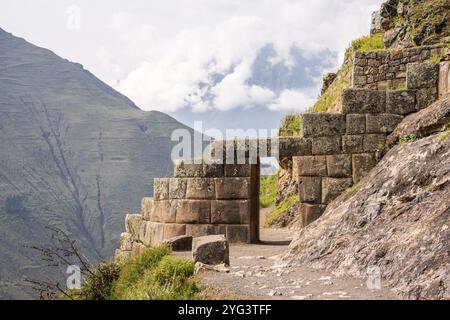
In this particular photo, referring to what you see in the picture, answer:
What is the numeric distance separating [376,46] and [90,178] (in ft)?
367

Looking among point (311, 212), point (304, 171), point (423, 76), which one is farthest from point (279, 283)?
→ point (423, 76)

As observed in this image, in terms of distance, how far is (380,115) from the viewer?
40.3ft

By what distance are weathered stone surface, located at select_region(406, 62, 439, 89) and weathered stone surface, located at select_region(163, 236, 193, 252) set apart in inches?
205

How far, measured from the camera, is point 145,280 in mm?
9367

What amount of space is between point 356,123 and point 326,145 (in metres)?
0.71

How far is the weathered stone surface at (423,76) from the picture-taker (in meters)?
12.1

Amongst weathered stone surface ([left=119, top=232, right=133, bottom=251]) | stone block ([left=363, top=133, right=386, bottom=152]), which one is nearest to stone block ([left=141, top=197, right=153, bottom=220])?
weathered stone surface ([left=119, top=232, right=133, bottom=251])

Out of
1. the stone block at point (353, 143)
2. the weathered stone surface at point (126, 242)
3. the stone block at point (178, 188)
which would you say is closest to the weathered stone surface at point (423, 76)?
the stone block at point (353, 143)

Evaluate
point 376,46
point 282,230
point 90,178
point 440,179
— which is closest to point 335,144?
point 440,179

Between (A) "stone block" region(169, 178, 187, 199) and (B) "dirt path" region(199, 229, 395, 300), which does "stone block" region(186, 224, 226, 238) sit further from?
(B) "dirt path" region(199, 229, 395, 300)

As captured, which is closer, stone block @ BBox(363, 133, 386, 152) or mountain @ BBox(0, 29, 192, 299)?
stone block @ BBox(363, 133, 386, 152)

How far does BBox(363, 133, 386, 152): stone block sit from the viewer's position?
12.3m

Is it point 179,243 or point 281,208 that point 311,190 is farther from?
point 281,208

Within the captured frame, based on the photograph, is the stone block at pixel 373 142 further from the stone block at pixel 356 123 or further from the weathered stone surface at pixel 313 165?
the weathered stone surface at pixel 313 165
